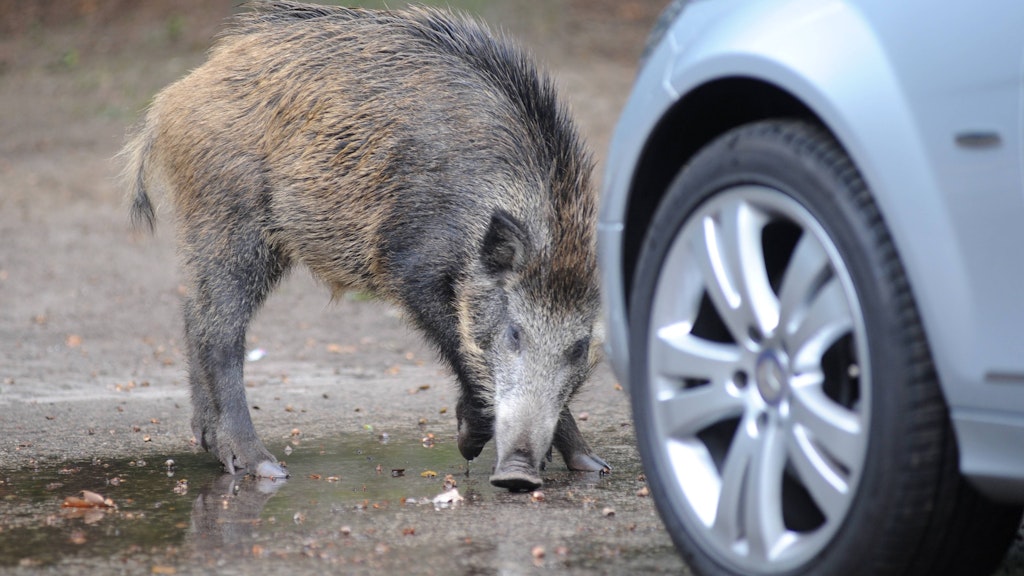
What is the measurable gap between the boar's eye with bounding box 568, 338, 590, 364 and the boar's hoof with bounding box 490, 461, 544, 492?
0.58m

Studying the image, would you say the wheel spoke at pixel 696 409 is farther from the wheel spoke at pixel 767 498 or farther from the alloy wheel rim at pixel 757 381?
the wheel spoke at pixel 767 498

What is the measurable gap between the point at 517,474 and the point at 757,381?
171 centimetres

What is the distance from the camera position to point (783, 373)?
2730 millimetres

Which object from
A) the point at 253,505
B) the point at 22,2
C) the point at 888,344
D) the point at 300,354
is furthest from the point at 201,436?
the point at 22,2

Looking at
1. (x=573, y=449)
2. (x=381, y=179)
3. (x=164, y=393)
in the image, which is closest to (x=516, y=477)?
(x=573, y=449)

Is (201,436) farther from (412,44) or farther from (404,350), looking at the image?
(404,350)

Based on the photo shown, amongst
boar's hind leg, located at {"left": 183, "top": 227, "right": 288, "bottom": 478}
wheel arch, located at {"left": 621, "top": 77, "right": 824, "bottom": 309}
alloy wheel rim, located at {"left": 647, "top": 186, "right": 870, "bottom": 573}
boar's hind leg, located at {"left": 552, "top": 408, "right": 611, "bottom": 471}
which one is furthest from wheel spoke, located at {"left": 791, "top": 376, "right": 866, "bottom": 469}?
boar's hind leg, located at {"left": 183, "top": 227, "right": 288, "bottom": 478}

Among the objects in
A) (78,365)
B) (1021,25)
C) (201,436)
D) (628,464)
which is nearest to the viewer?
(1021,25)

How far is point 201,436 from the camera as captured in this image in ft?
17.0

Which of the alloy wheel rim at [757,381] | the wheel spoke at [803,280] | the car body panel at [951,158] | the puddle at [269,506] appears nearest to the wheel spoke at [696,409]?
the alloy wheel rim at [757,381]

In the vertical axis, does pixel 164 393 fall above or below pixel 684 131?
below

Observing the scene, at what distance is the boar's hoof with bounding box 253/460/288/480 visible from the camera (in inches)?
184

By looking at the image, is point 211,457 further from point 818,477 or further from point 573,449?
point 818,477

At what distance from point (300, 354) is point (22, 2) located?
12665 millimetres
